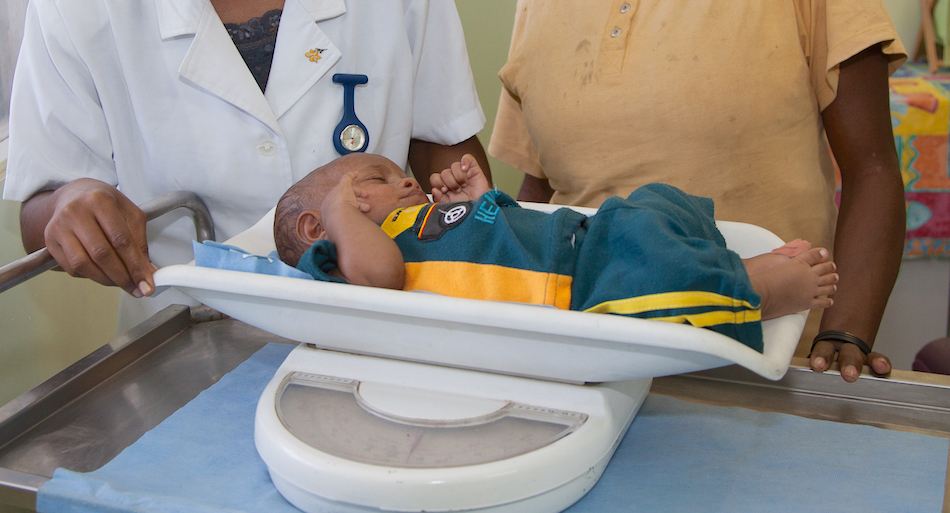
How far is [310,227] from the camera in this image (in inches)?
33.1

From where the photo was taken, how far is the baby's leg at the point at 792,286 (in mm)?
640

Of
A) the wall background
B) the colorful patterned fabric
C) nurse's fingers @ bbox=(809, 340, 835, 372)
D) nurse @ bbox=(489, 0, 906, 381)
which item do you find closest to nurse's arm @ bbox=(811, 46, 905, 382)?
nurse @ bbox=(489, 0, 906, 381)

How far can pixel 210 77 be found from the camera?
3.06 ft

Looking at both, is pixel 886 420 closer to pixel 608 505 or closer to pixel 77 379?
pixel 608 505

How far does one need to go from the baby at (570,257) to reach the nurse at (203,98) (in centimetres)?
19

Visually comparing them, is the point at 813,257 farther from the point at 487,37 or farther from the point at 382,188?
the point at 487,37

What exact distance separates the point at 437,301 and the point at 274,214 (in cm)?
46

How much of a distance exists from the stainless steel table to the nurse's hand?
1cm

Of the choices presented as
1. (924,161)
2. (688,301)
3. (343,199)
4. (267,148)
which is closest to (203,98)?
(267,148)

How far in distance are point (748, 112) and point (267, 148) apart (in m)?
0.72

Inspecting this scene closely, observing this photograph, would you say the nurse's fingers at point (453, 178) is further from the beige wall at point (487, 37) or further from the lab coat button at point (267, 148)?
the beige wall at point (487, 37)

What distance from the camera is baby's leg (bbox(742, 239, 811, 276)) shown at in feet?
2.29

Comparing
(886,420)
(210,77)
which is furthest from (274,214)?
(886,420)

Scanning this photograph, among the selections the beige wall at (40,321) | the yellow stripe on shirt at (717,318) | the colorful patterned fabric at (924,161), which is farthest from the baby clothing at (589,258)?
the colorful patterned fabric at (924,161)
